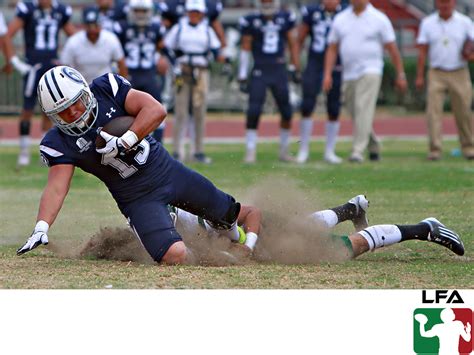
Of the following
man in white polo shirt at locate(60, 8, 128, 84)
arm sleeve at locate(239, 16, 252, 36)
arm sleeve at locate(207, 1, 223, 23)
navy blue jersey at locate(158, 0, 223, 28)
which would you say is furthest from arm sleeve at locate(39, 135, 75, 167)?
arm sleeve at locate(207, 1, 223, 23)

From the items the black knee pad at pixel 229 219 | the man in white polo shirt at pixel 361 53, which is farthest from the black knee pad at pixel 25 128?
the black knee pad at pixel 229 219

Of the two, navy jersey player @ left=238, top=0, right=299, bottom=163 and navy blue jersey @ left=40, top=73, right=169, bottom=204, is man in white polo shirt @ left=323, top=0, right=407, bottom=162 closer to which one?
navy jersey player @ left=238, top=0, right=299, bottom=163

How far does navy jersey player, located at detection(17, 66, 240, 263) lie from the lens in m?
7.06

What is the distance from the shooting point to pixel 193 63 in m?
15.5

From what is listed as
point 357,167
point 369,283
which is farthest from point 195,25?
point 369,283

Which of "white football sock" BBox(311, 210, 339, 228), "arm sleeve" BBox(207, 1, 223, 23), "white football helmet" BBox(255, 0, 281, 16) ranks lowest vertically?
"white football sock" BBox(311, 210, 339, 228)

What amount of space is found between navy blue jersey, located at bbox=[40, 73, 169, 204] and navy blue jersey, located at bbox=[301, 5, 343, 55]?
8314 mm

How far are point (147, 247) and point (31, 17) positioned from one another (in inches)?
332

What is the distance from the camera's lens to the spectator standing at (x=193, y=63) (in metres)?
15.5

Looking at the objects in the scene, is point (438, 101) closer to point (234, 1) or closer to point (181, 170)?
point (181, 170)

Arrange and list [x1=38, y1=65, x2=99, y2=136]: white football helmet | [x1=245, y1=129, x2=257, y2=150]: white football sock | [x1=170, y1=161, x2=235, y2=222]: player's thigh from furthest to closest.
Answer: [x1=245, y1=129, x2=257, y2=150]: white football sock
[x1=170, y1=161, x2=235, y2=222]: player's thigh
[x1=38, y1=65, x2=99, y2=136]: white football helmet

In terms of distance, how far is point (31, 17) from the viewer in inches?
591

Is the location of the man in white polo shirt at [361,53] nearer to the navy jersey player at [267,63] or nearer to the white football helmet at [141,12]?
the navy jersey player at [267,63]
